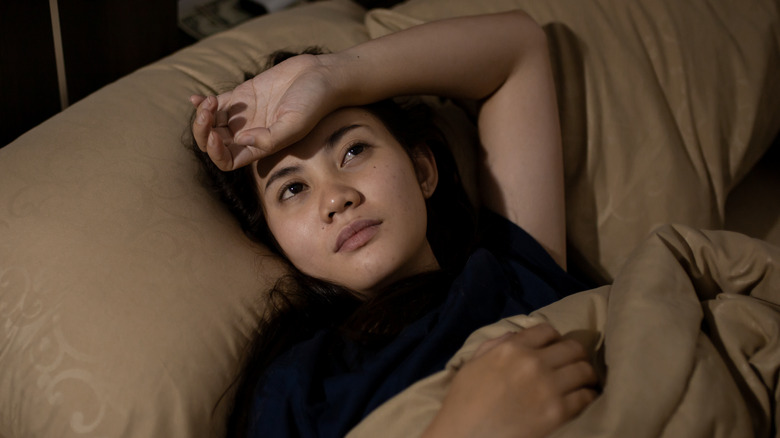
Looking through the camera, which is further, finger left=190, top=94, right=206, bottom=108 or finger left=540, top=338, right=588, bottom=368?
finger left=190, top=94, right=206, bottom=108

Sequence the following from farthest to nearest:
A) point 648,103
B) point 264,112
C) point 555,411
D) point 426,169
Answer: point 648,103
point 426,169
point 264,112
point 555,411

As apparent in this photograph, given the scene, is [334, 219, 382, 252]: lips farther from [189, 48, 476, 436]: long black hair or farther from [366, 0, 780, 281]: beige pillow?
[366, 0, 780, 281]: beige pillow

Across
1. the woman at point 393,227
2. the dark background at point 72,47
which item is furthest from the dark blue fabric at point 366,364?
the dark background at point 72,47

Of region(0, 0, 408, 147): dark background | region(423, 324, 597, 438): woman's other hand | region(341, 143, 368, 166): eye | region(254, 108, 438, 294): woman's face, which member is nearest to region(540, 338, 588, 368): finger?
region(423, 324, 597, 438): woman's other hand

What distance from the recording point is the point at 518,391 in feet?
2.75

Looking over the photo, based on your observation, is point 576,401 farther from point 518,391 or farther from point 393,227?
point 393,227

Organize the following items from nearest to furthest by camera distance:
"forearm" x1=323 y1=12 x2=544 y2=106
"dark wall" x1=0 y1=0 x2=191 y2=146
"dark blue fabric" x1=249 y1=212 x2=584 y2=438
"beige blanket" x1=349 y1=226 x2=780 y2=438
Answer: "beige blanket" x1=349 y1=226 x2=780 y2=438 < "dark blue fabric" x1=249 y1=212 x2=584 y2=438 < "forearm" x1=323 y1=12 x2=544 y2=106 < "dark wall" x1=0 y1=0 x2=191 y2=146

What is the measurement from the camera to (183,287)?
3.46 ft

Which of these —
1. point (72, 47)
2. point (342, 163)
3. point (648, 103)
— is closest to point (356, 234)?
point (342, 163)

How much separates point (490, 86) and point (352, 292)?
1.49 feet

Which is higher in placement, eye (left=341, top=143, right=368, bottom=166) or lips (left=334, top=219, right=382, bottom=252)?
eye (left=341, top=143, right=368, bottom=166)

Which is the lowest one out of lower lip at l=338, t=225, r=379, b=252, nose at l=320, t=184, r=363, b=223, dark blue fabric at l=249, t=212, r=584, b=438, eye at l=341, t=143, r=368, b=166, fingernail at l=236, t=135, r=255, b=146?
dark blue fabric at l=249, t=212, r=584, b=438

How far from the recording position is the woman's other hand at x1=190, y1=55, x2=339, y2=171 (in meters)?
1.06

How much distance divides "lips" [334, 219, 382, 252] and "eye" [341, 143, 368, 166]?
0.35ft
